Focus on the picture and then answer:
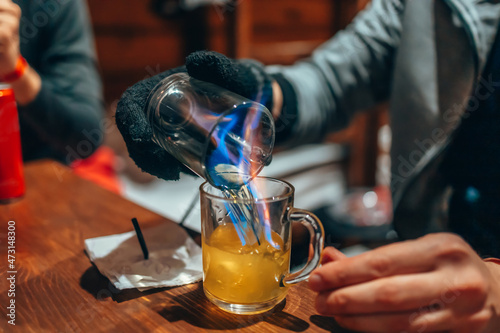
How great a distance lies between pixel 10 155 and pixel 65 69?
686 millimetres

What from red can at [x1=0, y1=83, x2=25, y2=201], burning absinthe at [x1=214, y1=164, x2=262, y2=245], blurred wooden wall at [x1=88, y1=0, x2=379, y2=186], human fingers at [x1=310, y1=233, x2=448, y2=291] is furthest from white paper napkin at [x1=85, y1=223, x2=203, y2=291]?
blurred wooden wall at [x1=88, y1=0, x2=379, y2=186]

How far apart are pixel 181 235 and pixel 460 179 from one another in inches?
27.0

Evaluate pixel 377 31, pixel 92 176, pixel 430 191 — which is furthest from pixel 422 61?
pixel 92 176

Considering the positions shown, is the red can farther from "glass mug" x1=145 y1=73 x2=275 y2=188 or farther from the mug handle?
the mug handle

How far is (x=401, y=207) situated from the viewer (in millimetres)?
1029

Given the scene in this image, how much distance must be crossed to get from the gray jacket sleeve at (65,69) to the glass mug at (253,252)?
1.10 metres

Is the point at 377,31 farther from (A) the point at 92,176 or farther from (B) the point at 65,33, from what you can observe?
(A) the point at 92,176

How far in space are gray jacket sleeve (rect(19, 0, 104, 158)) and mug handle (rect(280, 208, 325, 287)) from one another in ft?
3.84

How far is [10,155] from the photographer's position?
100 cm

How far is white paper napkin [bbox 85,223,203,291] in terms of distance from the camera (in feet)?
2.16

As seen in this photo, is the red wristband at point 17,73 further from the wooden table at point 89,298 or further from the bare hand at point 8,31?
the wooden table at point 89,298

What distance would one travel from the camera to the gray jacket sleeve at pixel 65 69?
1499 mm

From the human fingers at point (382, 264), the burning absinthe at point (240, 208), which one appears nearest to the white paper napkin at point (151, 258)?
the burning absinthe at point (240, 208)

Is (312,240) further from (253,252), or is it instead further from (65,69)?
(65,69)
